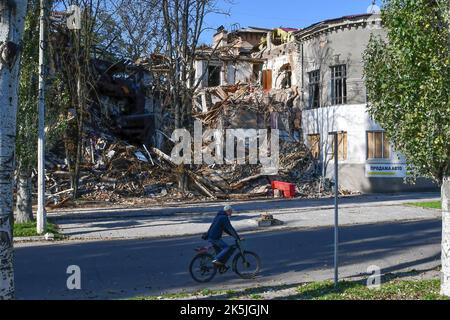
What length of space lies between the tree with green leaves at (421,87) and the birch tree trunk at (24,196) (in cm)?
1161

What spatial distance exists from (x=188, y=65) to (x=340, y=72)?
8568mm

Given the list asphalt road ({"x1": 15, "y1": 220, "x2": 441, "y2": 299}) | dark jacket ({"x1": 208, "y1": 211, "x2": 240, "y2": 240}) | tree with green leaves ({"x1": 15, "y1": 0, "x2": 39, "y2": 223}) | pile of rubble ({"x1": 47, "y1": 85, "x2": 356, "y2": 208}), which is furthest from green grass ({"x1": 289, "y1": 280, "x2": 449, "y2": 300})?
pile of rubble ({"x1": 47, "y1": 85, "x2": 356, "y2": 208})

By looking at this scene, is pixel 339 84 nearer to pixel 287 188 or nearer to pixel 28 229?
pixel 287 188

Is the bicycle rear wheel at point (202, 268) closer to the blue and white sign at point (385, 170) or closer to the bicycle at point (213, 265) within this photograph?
the bicycle at point (213, 265)

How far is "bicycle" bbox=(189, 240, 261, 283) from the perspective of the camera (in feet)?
32.8

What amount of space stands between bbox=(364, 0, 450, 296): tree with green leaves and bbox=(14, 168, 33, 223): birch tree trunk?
38.1 ft

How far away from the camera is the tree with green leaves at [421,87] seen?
7816 millimetres

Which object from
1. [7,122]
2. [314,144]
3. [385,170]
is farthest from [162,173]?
[7,122]

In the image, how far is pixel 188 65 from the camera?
93.3ft

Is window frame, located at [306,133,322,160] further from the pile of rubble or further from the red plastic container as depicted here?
the red plastic container

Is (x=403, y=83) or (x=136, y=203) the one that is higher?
(x=403, y=83)

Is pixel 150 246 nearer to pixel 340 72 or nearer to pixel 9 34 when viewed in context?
pixel 9 34
